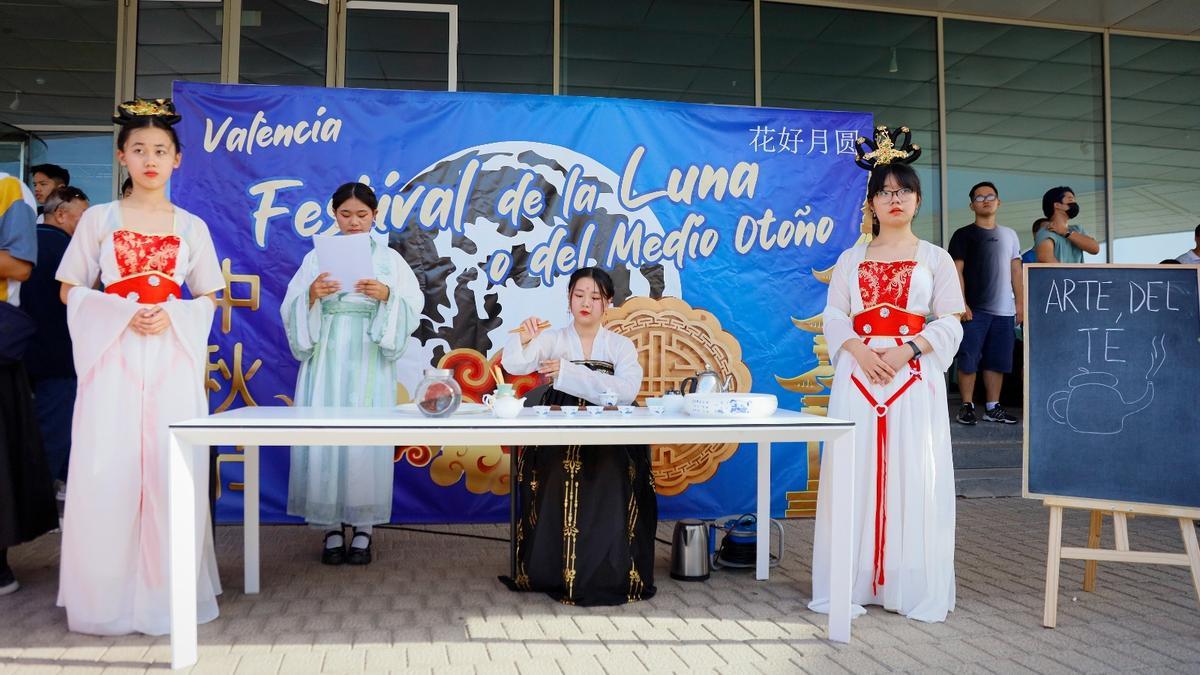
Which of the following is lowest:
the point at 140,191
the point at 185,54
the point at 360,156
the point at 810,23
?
the point at 140,191

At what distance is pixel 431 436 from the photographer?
253 centimetres

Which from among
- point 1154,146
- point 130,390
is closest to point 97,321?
point 130,390

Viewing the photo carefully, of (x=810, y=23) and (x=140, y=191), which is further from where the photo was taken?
(x=810, y=23)

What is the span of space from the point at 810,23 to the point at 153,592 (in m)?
6.59

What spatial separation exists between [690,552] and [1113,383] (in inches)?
65.8

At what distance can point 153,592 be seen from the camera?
2807 millimetres

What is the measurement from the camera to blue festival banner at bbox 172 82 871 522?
4363 mm

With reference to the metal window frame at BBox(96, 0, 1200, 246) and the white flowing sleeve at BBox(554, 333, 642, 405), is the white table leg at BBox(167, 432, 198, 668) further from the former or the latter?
the metal window frame at BBox(96, 0, 1200, 246)

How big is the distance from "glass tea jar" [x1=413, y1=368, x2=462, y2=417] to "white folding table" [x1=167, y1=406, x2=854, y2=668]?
0.05 metres

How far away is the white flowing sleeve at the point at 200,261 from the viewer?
305 centimetres

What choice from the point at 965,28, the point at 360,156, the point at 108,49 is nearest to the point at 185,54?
the point at 108,49

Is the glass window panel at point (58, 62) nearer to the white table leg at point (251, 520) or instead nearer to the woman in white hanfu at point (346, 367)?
the woman in white hanfu at point (346, 367)

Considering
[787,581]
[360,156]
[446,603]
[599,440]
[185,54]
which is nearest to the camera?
[599,440]

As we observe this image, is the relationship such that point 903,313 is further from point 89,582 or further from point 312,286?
point 89,582
